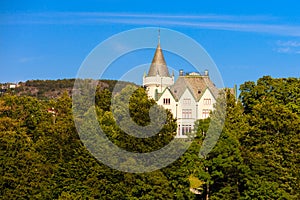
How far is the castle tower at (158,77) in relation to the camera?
7331cm

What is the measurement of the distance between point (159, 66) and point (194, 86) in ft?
18.0

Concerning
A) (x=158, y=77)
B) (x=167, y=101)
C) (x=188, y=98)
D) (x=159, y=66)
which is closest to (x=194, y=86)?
(x=188, y=98)

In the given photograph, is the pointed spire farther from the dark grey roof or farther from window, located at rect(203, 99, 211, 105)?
window, located at rect(203, 99, 211, 105)

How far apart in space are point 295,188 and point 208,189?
17.8ft

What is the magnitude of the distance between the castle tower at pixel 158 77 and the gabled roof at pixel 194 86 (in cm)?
206

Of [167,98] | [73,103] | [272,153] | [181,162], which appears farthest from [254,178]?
[167,98]

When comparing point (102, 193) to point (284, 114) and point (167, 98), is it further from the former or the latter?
point (167, 98)

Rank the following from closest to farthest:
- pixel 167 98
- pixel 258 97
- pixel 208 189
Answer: pixel 208 189 < pixel 258 97 < pixel 167 98

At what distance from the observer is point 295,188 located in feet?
120

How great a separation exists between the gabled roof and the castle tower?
2.06 metres

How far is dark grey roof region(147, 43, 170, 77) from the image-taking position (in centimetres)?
7362

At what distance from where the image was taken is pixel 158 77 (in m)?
73.6

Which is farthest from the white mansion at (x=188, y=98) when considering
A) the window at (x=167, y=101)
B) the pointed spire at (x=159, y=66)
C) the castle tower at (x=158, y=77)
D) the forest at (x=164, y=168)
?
the forest at (x=164, y=168)

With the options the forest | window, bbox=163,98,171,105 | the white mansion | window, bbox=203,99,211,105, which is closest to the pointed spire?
the white mansion
